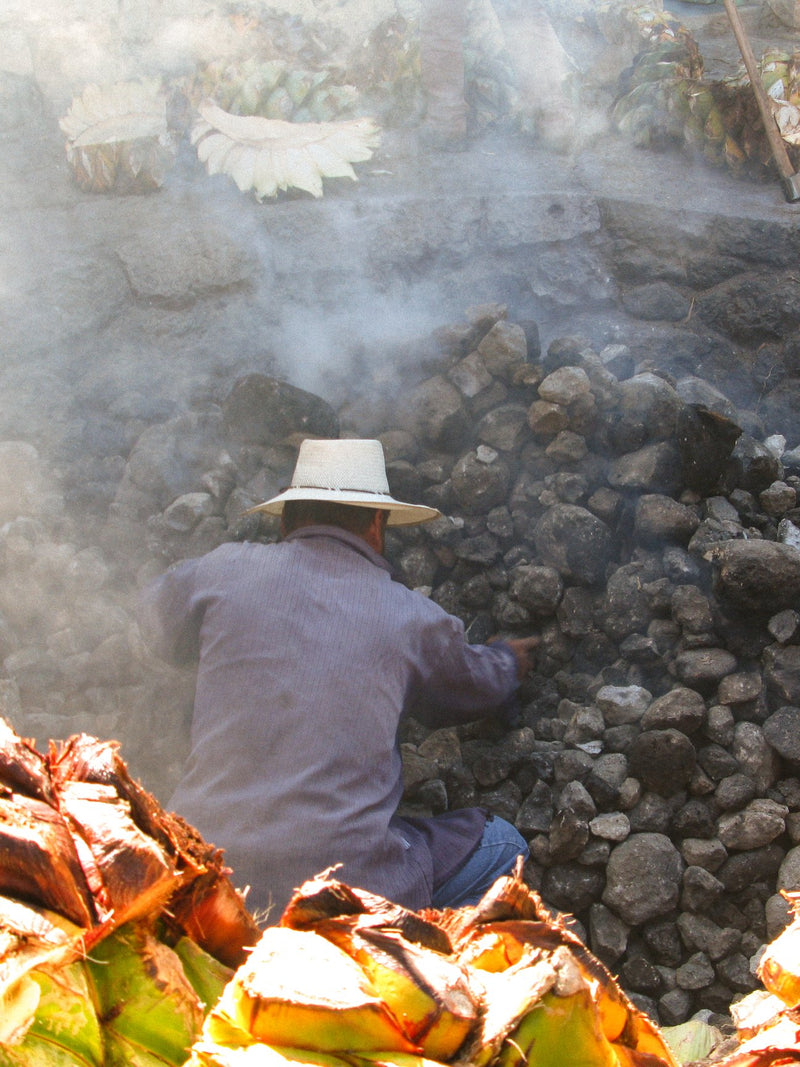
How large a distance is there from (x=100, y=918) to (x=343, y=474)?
223 cm

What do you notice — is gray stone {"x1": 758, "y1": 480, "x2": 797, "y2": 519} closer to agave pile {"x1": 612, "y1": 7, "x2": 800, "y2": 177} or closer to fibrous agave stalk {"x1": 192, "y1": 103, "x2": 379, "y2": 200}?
agave pile {"x1": 612, "y1": 7, "x2": 800, "y2": 177}

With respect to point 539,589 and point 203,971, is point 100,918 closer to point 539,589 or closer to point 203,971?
point 203,971

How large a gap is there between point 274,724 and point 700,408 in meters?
2.10

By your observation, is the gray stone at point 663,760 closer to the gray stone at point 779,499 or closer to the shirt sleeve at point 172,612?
the gray stone at point 779,499

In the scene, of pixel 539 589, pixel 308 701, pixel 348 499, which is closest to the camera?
pixel 308 701

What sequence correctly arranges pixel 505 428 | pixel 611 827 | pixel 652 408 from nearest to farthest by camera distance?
1. pixel 611 827
2. pixel 652 408
3. pixel 505 428

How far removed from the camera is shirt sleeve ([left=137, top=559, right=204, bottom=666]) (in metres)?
2.64

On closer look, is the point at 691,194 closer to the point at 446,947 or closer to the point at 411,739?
the point at 411,739

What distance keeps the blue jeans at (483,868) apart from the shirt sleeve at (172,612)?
1.01 m

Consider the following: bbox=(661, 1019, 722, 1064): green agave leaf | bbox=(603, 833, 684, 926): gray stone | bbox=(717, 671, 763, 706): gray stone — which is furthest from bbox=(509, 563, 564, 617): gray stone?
bbox=(661, 1019, 722, 1064): green agave leaf

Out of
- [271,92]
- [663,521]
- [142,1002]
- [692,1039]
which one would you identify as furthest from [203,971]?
[271,92]

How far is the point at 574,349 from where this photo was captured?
12.8 feet

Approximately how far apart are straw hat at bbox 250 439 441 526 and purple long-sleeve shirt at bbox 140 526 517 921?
197 mm

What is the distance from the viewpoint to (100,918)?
0.78 metres
